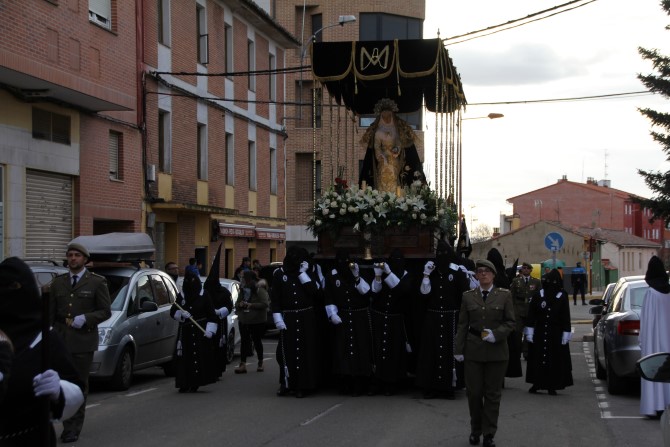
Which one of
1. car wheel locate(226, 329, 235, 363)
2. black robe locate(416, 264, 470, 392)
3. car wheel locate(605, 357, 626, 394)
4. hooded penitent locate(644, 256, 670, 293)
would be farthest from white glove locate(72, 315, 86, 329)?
car wheel locate(226, 329, 235, 363)

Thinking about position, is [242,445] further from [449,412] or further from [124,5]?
[124,5]

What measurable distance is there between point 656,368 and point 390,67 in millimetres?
11293

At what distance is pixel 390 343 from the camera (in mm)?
14055

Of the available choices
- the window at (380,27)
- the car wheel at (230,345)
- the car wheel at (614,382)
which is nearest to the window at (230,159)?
the car wheel at (230,345)

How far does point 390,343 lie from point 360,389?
0.78m

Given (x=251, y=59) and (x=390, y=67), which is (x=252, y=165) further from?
(x=390, y=67)

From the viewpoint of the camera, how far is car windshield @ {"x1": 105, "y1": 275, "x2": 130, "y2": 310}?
599 inches

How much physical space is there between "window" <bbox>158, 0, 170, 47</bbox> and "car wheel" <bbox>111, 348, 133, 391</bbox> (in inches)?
576

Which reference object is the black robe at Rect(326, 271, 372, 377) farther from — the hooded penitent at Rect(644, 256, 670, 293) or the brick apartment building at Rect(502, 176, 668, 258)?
the brick apartment building at Rect(502, 176, 668, 258)

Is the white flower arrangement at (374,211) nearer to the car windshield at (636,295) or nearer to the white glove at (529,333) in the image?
the white glove at (529,333)

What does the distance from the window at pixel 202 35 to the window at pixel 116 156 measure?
6.53 meters

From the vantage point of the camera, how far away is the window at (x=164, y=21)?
27.9m

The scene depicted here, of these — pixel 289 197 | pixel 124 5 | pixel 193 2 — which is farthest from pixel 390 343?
Answer: pixel 289 197

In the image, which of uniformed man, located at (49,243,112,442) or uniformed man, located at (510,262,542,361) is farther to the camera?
uniformed man, located at (510,262,542,361)
